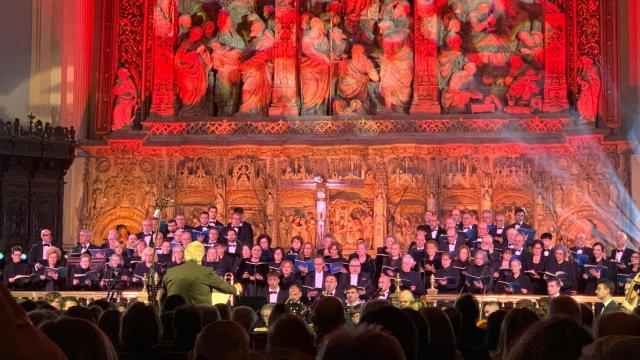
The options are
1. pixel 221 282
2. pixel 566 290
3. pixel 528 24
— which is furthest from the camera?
pixel 528 24

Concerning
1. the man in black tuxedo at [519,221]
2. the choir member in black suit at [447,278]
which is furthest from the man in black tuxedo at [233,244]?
the man in black tuxedo at [519,221]

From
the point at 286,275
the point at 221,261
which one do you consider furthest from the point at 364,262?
the point at 221,261

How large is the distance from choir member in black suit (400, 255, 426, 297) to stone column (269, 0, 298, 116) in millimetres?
5055

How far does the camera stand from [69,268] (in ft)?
41.9

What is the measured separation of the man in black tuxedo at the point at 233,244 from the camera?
13195 mm

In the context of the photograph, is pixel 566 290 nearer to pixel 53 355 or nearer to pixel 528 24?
pixel 528 24

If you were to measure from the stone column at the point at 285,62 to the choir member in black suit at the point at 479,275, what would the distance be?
5.45m

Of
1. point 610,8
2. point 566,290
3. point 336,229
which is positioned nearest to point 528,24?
point 610,8

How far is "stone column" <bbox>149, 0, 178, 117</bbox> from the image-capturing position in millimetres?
16547

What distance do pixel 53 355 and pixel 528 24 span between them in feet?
49.7

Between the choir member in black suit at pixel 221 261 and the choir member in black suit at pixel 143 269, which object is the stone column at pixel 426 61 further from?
the choir member in black suit at pixel 143 269

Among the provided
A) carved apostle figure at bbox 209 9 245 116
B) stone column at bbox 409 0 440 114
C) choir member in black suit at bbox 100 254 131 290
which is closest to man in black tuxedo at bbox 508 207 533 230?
stone column at bbox 409 0 440 114

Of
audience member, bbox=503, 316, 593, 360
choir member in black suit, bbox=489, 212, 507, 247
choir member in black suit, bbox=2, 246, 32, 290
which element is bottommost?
choir member in black suit, bbox=2, 246, 32, 290

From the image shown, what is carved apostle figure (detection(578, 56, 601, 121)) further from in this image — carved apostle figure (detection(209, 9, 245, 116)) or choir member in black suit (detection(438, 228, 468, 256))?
carved apostle figure (detection(209, 9, 245, 116))
